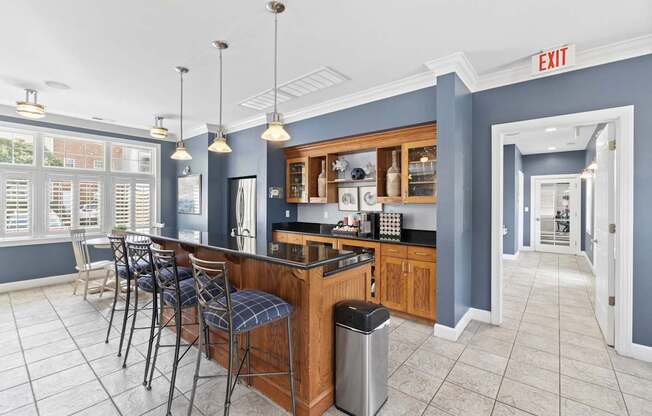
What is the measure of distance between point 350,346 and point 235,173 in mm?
4505

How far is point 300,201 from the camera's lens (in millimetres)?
5180

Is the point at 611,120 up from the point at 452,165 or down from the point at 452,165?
up

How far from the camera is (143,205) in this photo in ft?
20.3

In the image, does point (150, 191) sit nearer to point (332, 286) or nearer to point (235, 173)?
point (235, 173)

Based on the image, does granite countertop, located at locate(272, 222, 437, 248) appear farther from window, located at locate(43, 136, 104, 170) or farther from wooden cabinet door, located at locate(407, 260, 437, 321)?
window, located at locate(43, 136, 104, 170)

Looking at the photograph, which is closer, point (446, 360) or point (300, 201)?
point (446, 360)

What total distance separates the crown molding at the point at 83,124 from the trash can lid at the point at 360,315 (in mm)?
5989

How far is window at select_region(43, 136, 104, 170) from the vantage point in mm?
5078

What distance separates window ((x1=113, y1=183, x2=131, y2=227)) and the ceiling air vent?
3.37 meters

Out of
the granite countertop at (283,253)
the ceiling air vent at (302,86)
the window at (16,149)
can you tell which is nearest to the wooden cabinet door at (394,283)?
the granite countertop at (283,253)

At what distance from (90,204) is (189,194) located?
5.59 feet

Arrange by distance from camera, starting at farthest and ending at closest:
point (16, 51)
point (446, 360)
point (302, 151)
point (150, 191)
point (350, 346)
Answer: point (150, 191) < point (302, 151) < point (16, 51) < point (446, 360) < point (350, 346)

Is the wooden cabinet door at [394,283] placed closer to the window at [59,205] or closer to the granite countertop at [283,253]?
the granite countertop at [283,253]

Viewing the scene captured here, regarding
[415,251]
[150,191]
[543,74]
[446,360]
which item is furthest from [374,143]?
[150,191]
